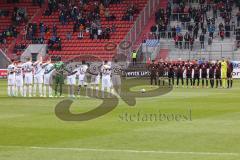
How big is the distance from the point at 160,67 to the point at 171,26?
17894 mm

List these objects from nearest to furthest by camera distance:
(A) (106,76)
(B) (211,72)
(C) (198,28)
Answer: (A) (106,76) → (B) (211,72) → (C) (198,28)

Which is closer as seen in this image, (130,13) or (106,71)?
(106,71)

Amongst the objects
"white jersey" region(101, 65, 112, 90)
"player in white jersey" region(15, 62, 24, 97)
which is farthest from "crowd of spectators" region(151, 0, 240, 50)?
"player in white jersey" region(15, 62, 24, 97)

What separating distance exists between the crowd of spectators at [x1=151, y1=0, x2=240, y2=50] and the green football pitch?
118 ft

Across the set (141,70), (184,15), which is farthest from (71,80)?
(184,15)

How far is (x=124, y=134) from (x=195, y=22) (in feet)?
162

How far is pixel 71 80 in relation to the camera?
38844 mm

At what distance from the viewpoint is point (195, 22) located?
69375 millimetres

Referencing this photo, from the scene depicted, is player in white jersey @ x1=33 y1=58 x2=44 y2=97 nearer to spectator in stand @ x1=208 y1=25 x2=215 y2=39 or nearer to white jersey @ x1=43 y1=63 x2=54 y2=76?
white jersey @ x1=43 y1=63 x2=54 y2=76

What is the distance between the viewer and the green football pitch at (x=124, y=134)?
1703 cm

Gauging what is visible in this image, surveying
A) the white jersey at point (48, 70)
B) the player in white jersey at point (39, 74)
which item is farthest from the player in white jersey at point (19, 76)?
the white jersey at point (48, 70)

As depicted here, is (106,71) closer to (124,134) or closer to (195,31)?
(124,134)

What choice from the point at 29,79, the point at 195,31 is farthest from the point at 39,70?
the point at 195,31

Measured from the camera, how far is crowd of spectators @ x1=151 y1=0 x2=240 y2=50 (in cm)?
6762
